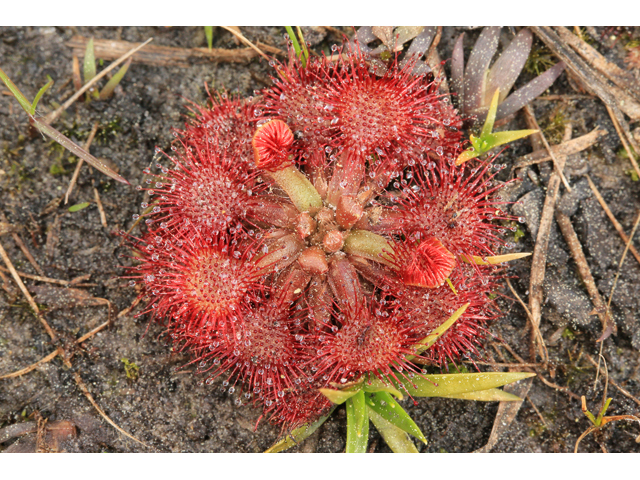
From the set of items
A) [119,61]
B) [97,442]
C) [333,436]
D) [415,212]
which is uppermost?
[119,61]

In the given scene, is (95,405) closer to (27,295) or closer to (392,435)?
(27,295)

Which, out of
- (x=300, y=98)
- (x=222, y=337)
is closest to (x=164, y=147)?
(x=300, y=98)

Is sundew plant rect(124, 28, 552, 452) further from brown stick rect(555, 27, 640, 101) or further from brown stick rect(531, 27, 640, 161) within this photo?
brown stick rect(555, 27, 640, 101)

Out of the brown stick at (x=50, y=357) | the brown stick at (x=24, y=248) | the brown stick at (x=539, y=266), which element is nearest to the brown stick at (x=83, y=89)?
the brown stick at (x=24, y=248)

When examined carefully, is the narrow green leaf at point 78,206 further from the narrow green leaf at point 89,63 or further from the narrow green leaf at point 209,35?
the narrow green leaf at point 209,35

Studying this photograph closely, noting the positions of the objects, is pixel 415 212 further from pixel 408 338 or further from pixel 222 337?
pixel 222 337

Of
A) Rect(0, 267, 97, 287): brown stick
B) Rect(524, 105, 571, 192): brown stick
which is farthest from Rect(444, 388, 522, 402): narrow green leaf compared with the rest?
Rect(0, 267, 97, 287): brown stick
